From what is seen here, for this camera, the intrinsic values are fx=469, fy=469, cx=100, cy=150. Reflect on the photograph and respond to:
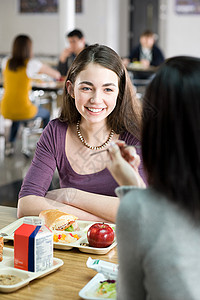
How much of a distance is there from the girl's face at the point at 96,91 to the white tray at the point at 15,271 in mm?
683

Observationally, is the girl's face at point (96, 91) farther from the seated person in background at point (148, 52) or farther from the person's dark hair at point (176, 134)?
the seated person in background at point (148, 52)

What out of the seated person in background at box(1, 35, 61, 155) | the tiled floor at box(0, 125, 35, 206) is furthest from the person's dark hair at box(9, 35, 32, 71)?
the tiled floor at box(0, 125, 35, 206)

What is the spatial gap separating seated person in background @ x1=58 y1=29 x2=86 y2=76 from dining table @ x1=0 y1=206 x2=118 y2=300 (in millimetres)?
5251

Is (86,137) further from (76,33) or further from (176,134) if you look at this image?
(76,33)

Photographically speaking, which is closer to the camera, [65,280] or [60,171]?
[65,280]

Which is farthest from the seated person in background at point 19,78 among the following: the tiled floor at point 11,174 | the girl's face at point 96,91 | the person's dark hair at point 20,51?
the girl's face at point 96,91

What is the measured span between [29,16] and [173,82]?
37.2ft

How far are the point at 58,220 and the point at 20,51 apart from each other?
14.0 ft

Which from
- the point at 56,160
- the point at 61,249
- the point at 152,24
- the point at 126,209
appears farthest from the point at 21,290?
the point at 152,24

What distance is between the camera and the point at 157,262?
833 mm

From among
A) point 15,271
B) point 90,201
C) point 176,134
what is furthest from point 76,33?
point 176,134

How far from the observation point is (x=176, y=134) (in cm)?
83

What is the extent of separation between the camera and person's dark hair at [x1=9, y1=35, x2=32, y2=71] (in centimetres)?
550

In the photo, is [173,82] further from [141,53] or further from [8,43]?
[8,43]
